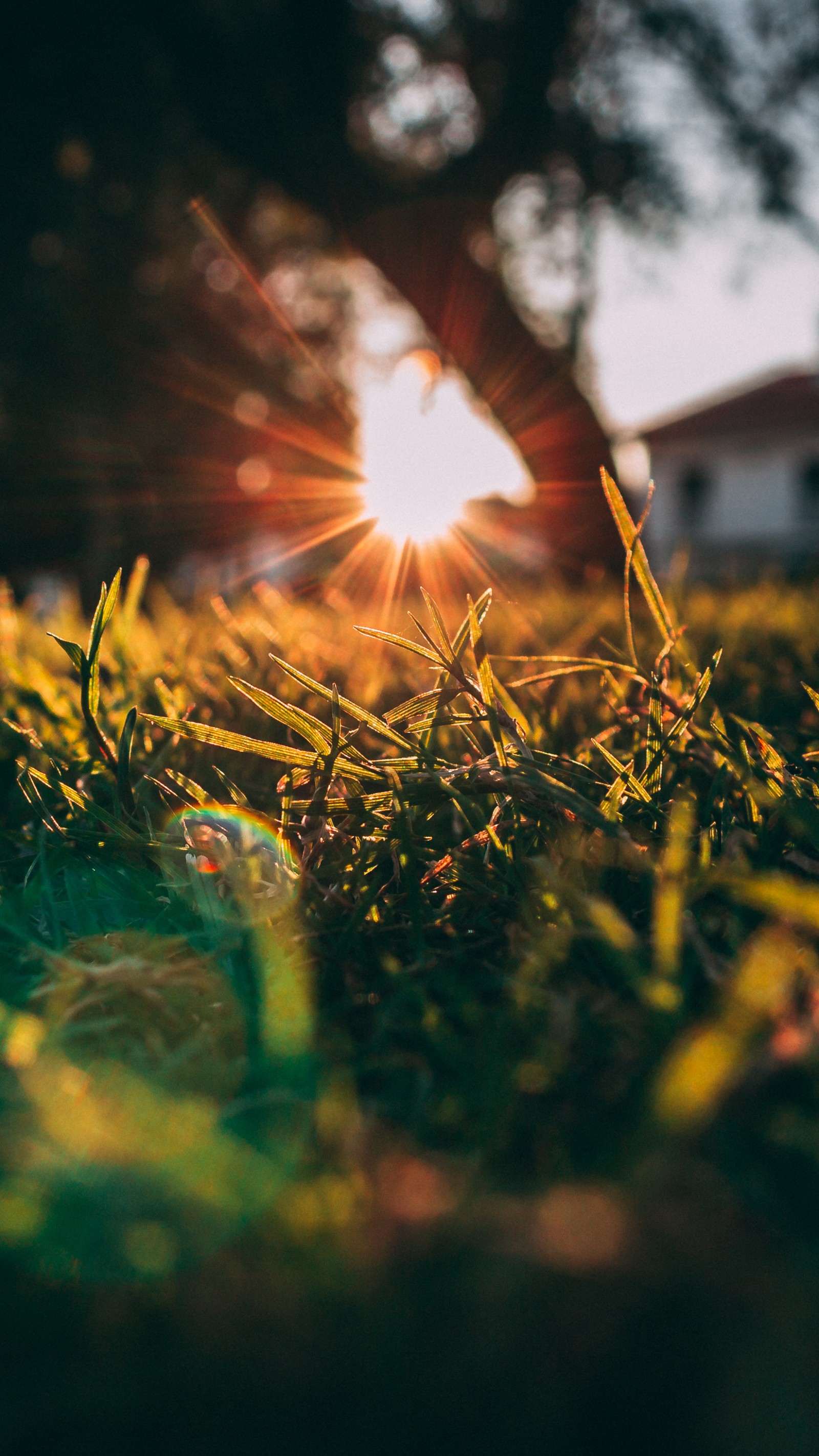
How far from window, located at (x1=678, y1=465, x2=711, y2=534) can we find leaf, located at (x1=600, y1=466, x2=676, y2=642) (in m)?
34.0

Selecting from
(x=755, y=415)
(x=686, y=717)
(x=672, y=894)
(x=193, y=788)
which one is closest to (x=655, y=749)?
(x=686, y=717)

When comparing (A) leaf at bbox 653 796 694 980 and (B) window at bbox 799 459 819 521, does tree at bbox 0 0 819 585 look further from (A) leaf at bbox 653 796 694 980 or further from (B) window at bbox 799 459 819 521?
(B) window at bbox 799 459 819 521

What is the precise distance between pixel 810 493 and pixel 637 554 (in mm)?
34456

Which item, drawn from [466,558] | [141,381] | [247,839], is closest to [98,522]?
[141,381]

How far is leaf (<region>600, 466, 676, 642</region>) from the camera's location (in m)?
0.94

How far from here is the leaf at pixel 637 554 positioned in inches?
37.1

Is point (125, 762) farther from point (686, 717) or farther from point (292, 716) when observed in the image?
point (686, 717)

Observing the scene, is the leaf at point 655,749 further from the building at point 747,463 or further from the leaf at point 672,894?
the building at point 747,463

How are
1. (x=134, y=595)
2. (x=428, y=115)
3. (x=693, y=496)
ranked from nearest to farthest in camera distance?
(x=134, y=595) < (x=428, y=115) < (x=693, y=496)

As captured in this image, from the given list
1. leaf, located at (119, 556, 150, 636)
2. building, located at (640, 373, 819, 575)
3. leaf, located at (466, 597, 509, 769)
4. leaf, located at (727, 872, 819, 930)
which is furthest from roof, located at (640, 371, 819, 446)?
leaf, located at (727, 872, 819, 930)

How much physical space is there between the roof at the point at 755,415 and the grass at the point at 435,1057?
31944mm

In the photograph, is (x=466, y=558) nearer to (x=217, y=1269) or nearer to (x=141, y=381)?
(x=217, y=1269)

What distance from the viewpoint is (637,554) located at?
39.0 inches

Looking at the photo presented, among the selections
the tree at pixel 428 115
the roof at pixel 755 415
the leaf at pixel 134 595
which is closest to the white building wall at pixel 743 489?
the roof at pixel 755 415
